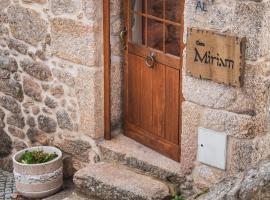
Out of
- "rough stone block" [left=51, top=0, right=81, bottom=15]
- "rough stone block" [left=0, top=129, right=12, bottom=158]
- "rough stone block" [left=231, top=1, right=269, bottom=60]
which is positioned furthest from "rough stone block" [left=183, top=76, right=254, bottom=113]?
"rough stone block" [left=0, top=129, right=12, bottom=158]

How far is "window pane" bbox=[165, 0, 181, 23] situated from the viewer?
18.5ft

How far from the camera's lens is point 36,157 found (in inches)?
257

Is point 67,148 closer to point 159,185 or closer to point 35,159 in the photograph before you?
point 35,159

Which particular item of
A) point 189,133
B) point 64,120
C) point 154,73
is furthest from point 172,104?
point 64,120

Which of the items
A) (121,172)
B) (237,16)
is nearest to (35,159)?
(121,172)

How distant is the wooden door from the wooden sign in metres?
0.42

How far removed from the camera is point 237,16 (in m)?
4.85

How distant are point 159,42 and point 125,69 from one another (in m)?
0.57

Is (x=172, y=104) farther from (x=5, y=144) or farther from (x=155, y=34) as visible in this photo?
(x=5, y=144)

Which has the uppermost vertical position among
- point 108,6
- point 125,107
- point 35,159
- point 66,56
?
point 108,6

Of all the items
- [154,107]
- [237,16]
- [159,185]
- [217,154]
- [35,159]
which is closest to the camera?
[237,16]

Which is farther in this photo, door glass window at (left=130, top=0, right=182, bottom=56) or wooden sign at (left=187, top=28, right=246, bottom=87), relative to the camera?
door glass window at (left=130, top=0, right=182, bottom=56)

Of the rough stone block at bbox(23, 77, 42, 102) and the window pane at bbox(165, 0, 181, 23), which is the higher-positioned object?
the window pane at bbox(165, 0, 181, 23)

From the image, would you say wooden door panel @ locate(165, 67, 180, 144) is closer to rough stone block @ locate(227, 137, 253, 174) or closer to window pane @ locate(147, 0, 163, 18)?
window pane @ locate(147, 0, 163, 18)
